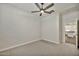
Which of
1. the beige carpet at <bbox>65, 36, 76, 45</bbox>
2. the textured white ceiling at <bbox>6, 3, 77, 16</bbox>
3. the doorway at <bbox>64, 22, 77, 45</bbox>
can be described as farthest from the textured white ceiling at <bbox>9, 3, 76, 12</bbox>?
the beige carpet at <bbox>65, 36, 76, 45</bbox>

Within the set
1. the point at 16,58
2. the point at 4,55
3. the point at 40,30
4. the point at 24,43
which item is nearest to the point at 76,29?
the point at 40,30

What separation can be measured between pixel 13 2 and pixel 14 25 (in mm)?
484

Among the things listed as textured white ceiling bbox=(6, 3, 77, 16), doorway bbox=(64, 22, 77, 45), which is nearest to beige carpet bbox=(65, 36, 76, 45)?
doorway bbox=(64, 22, 77, 45)

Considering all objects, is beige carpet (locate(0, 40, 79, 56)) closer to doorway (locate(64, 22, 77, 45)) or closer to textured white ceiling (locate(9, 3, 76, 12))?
doorway (locate(64, 22, 77, 45))

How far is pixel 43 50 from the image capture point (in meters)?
2.05

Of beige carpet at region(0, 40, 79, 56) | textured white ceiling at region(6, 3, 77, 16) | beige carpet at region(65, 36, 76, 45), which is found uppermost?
textured white ceiling at region(6, 3, 77, 16)

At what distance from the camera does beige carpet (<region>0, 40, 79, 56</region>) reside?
2.00 meters

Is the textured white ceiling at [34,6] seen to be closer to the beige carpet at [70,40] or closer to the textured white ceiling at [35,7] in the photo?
the textured white ceiling at [35,7]

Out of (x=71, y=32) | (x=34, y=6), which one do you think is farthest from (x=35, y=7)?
(x=71, y=32)

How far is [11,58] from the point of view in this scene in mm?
2010

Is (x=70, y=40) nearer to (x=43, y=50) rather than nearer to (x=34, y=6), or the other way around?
(x=43, y=50)

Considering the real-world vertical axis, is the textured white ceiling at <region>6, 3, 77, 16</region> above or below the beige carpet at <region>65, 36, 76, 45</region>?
above

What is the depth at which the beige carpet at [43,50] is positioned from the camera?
78.8 inches

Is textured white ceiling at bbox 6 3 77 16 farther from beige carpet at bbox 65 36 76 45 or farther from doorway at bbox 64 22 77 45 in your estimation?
beige carpet at bbox 65 36 76 45
